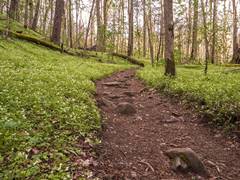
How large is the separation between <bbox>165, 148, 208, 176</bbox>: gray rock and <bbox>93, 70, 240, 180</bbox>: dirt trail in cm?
16

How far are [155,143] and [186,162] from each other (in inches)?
55.5

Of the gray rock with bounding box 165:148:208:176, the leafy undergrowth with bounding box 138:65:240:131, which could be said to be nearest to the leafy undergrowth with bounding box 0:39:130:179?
the gray rock with bounding box 165:148:208:176

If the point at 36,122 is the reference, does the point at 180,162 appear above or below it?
below

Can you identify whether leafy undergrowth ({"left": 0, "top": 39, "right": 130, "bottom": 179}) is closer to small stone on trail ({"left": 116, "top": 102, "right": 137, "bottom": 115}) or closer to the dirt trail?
the dirt trail

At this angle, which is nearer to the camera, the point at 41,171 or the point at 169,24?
the point at 41,171

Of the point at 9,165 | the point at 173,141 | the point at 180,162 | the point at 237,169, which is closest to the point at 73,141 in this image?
the point at 9,165

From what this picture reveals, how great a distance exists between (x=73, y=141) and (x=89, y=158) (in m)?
0.62

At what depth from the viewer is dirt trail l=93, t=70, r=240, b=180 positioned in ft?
19.2

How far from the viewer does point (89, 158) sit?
5.52m

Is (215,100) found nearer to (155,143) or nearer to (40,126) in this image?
(155,143)

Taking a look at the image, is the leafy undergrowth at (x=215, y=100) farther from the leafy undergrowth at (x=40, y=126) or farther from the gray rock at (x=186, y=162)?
the leafy undergrowth at (x=40, y=126)

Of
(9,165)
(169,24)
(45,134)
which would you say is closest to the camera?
(9,165)

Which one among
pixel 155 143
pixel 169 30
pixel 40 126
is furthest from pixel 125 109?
pixel 169 30

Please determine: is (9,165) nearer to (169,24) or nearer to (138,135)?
(138,135)
